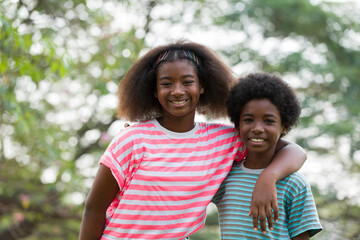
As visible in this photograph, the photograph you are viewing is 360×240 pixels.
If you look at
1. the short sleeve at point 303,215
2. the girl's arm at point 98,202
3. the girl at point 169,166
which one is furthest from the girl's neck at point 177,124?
the short sleeve at point 303,215

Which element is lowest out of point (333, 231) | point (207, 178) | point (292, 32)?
point (333, 231)

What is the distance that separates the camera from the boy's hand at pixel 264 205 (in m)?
1.91

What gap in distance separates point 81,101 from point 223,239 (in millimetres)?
4011

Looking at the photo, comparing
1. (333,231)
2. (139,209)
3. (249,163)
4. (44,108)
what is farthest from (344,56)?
(139,209)

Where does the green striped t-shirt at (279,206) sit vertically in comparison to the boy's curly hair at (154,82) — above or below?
below

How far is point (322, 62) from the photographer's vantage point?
671 cm

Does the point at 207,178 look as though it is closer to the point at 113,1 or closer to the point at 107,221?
the point at 107,221

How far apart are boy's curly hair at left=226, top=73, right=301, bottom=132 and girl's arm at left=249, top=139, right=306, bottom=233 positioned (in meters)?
0.17

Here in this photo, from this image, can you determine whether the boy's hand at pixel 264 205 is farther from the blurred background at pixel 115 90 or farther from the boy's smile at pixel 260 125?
the blurred background at pixel 115 90

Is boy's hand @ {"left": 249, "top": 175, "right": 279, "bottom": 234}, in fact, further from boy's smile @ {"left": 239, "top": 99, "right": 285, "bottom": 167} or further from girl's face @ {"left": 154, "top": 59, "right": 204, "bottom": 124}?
girl's face @ {"left": 154, "top": 59, "right": 204, "bottom": 124}

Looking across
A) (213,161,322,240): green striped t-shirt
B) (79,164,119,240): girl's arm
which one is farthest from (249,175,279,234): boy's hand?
(79,164,119,240): girl's arm

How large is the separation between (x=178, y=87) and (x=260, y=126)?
0.45m

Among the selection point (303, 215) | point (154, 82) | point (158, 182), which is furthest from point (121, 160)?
point (303, 215)

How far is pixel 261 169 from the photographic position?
2.20 metres
